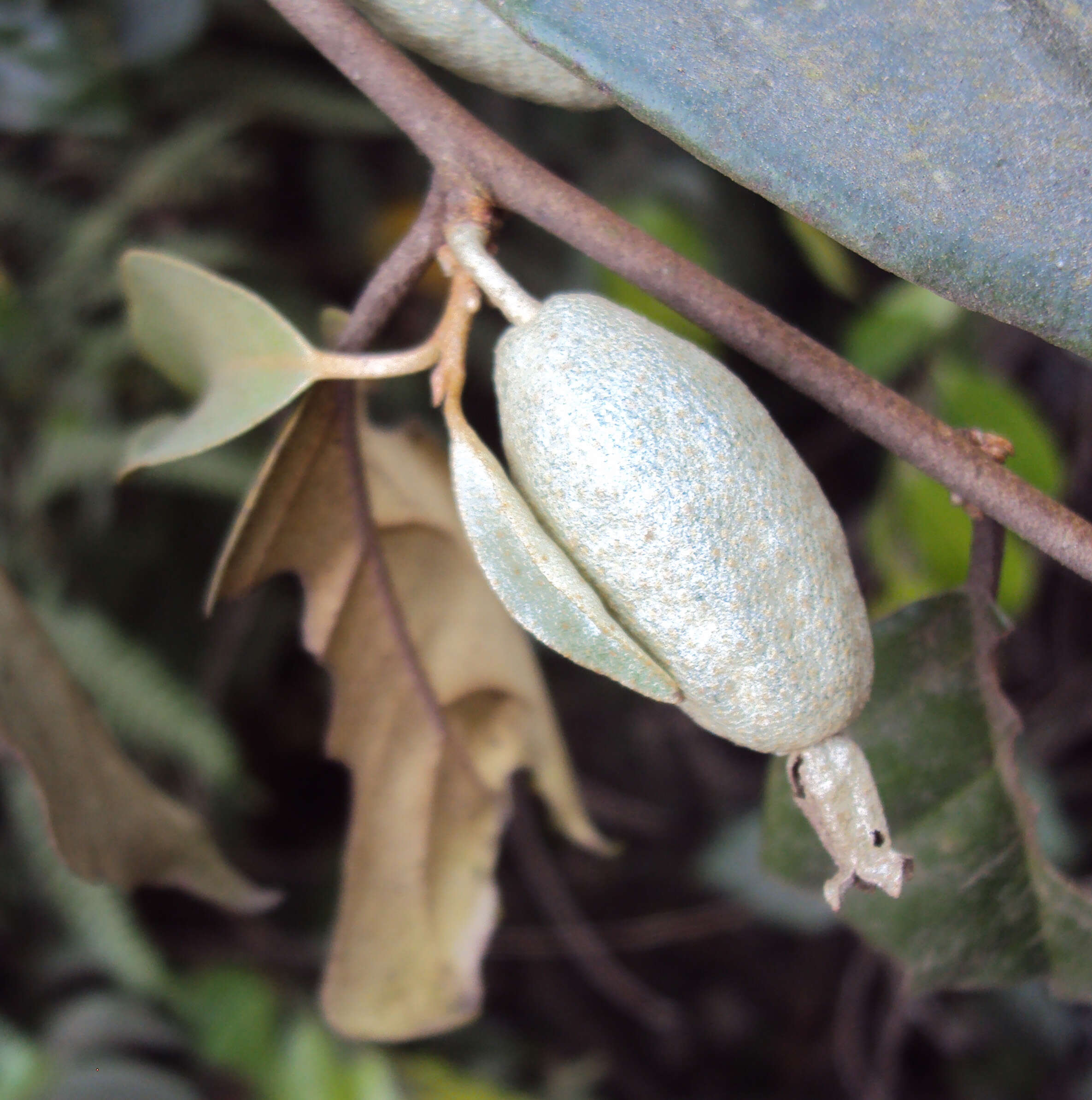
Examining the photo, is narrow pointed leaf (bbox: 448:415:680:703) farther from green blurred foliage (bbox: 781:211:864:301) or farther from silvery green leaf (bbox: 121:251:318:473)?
green blurred foliage (bbox: 781:211:864:301)

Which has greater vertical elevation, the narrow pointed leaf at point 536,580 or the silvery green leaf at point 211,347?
the narrow pointed leaf at point 536,580

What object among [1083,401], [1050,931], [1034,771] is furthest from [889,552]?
[1050,931]

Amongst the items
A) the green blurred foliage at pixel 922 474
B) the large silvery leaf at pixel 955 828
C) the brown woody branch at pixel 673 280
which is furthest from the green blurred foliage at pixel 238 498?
the brown woody branch at pixel 673 280

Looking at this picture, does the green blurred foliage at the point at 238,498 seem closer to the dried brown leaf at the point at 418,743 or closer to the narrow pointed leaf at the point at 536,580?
the dried brown leaf at the point at 418,743

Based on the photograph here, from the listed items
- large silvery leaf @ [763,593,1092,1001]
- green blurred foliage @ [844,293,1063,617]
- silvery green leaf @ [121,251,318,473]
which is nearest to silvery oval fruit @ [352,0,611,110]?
silvery green leaf @ [121,251,318,473]

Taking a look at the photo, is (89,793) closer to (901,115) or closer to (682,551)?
(682,551)

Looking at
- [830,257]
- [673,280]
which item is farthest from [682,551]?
[830,257]
